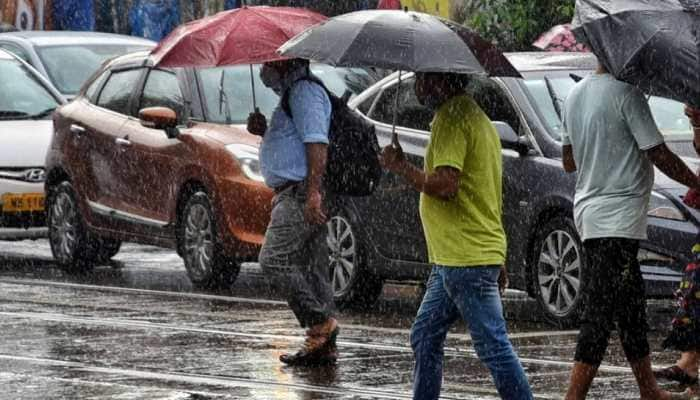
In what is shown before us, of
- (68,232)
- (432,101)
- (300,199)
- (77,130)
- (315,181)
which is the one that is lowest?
(68,232)

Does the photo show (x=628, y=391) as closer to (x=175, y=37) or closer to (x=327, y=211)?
(x=327, y=211)

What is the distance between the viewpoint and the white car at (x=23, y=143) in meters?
16.4

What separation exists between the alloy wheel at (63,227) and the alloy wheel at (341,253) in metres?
3.51

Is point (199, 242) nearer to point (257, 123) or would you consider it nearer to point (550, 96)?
point (550, 96)

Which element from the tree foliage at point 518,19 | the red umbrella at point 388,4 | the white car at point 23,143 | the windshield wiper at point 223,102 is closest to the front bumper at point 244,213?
the windshield wiper at point 223,102

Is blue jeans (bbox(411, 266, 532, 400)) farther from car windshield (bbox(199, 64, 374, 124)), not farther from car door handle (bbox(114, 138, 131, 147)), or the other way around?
car door handle (bbox(114, 138, 131, 147))

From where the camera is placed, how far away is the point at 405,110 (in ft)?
44.4

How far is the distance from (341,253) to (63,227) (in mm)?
3812

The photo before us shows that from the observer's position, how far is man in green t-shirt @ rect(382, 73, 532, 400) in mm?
7457

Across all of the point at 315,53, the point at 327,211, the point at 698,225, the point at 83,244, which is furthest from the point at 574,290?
the point at 83,244

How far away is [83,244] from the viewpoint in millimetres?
16250

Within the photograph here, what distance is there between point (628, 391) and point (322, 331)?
1841mm

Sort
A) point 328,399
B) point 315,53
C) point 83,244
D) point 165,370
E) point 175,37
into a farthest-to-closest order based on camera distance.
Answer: point 83,244 < point 175,37 < point 165,370 < point 328,399 < point 315,53

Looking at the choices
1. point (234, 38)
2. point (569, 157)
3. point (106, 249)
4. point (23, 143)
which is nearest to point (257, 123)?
point (234, 38)
